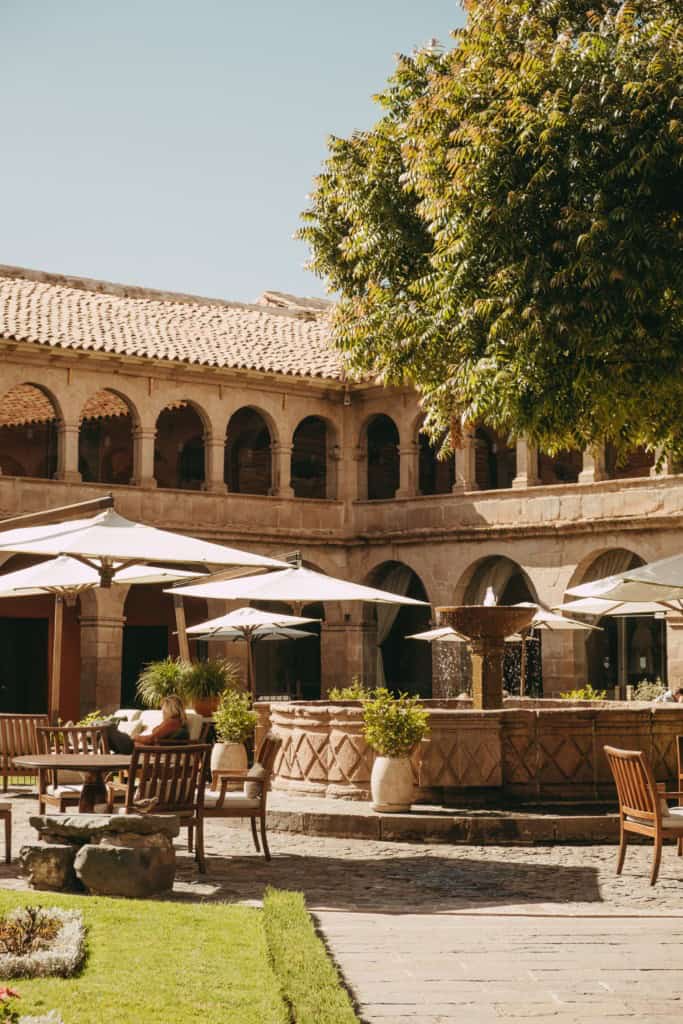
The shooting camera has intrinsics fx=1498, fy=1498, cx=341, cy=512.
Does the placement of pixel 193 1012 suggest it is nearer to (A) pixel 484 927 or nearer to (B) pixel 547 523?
(A) pixel 484 927

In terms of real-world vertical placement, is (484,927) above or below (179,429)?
below

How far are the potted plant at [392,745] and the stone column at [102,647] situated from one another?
46.3 feet

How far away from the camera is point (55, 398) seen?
1051 inches

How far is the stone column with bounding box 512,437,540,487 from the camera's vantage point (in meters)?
27.0

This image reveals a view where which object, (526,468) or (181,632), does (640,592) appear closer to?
(181,632)

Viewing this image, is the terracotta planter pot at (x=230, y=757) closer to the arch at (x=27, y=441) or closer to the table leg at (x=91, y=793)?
the table leg at (x=91, y=793)

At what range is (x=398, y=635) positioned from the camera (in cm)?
3272

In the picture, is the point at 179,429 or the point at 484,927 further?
the point at 179,429

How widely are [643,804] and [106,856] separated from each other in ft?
11.9

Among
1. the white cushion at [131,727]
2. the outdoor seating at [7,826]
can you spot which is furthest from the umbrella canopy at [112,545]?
the white cushion at [131,727]

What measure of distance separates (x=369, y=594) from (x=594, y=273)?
494 centimetres

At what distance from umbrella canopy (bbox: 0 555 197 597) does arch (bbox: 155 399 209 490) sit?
53.7 ft

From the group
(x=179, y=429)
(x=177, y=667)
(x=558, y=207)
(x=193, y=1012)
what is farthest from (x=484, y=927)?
(x=179, y=429)

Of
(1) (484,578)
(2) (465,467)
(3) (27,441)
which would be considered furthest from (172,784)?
(3) (27,441)
